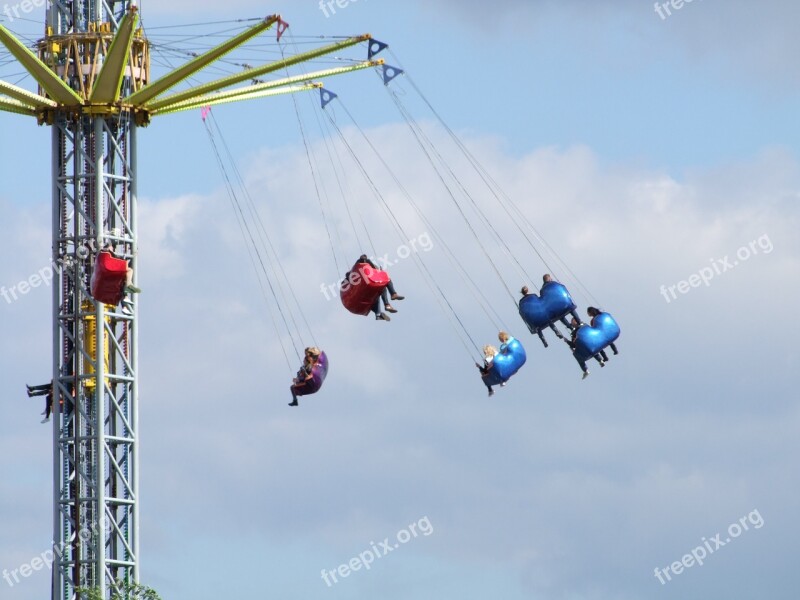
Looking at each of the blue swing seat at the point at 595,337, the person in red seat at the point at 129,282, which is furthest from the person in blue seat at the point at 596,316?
the person in red seat at the point at 129,282

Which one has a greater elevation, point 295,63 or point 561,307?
point 295,63

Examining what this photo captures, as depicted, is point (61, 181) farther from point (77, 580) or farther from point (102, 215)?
point (77, 580)

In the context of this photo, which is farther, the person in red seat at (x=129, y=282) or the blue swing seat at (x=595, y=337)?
the blue swing seat at (x=595, y=337)

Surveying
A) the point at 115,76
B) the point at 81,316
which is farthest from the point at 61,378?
the point at 115,76

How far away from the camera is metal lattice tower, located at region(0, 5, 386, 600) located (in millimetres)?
93188

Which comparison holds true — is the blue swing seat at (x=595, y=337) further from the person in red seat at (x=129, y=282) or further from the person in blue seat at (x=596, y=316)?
the person in red seat at (x=129, y=282)

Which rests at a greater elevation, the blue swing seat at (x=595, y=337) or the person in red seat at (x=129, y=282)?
the person in red seat at (x=129, y=282)

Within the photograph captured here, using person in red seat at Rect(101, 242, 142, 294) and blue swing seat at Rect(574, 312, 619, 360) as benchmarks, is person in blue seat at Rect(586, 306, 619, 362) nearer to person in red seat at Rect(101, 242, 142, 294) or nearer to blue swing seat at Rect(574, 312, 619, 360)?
blue swing seat at Rect(574, 312, 619, 360)

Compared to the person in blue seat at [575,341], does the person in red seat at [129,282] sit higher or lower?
higher

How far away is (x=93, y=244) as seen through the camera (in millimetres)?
93812

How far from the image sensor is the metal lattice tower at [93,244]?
306 feet

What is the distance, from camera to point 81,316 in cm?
9425

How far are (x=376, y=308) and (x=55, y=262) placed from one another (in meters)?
8.75

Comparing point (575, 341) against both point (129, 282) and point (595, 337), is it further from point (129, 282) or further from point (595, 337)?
point (129, 282)
